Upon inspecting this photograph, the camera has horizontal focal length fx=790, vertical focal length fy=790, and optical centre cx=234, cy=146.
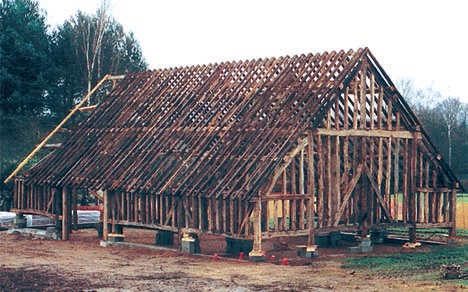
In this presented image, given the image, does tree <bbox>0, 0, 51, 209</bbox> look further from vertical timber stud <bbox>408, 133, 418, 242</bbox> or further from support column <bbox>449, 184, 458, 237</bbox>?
support column <bbox>449, 184, 458, 237</bbox>

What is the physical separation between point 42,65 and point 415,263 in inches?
1297

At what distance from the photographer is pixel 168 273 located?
2205cm

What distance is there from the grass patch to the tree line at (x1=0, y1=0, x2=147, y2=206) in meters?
26.1

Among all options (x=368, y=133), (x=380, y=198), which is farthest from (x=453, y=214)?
(x=368, y=133)

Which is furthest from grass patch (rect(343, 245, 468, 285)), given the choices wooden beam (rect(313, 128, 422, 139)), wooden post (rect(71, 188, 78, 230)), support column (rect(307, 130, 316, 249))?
wooden post (rect(71, 188, 78, 230))

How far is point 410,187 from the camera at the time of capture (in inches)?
1165

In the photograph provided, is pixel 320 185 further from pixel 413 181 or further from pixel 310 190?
pixel 413 181

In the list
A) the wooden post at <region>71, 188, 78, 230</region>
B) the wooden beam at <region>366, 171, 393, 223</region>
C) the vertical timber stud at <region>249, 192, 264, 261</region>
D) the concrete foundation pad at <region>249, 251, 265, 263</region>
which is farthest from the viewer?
the wooden post at <region>71, 188, 78, 230</region>

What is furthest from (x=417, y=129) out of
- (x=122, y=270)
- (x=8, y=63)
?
(x=8, y=63)

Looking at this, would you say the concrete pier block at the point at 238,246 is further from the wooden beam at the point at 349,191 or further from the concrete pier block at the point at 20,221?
the concrete pier block at the point at 20,221

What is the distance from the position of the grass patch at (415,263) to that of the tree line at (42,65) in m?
26.1

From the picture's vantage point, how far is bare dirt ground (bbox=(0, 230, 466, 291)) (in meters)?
19.5

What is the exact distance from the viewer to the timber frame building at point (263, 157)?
25.4m

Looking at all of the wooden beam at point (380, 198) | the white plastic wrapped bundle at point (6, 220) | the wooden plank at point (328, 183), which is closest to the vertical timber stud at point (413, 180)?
the wooden beam at point (380, 198)
